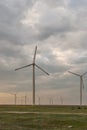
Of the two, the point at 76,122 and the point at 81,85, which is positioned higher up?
the point at 81,85

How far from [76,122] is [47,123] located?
4.43m

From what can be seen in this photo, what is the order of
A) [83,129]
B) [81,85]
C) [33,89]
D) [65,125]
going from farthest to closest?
[81,85] → [33,89] → [65,125] → [83,129]

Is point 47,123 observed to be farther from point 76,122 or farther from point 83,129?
point 83,129

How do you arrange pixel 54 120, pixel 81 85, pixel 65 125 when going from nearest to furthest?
pixel 65 125
pixel 54 120
pixel 81 85

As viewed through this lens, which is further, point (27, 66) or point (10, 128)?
point (27, 66)

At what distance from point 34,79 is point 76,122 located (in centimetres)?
7408

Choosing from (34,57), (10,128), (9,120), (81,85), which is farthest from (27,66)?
(10,128)

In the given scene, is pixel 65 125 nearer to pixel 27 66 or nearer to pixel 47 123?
pixel 47 123

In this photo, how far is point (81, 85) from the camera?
147 meters

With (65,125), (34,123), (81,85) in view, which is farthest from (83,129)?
(81,85)

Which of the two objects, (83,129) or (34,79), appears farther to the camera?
(34,79)

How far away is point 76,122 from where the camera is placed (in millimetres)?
58688

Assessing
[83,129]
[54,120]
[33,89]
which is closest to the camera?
[83,129]

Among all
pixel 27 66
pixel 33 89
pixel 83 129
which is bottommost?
pixel 83 129
